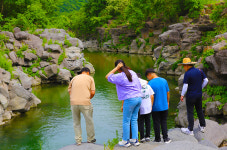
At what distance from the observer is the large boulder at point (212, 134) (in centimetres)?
899

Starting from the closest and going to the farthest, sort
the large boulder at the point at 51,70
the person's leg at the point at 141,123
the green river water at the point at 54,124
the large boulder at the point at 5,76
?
the person's leg at the point at 141,123
the green river water at the point at 54,124
the large boulder at the point at 5,76
the large boulder at the point at 51,70

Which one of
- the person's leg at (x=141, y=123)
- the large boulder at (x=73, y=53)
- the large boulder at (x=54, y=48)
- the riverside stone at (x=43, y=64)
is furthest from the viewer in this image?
the large boulder at (x=73, y=53)

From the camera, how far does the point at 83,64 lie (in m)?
29.9

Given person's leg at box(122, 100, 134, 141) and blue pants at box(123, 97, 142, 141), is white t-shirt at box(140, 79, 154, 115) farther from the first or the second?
person's leg at box(122, 100, 134, 141)

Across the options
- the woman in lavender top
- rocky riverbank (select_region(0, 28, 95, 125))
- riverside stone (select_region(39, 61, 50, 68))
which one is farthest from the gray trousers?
riverside stone (select_region(39, 61, 50, 68))

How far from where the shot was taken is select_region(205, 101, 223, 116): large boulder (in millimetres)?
12937

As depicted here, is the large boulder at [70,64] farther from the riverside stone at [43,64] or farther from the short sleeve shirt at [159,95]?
the short sleeve shirt at [159,95]

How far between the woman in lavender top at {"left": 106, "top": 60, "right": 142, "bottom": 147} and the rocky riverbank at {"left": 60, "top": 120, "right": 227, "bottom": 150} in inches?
18.4

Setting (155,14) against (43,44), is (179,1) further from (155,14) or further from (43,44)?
(43,44)

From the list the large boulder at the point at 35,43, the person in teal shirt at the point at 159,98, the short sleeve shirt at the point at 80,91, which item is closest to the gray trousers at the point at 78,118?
the short sleeve shirt at the point at 80,91

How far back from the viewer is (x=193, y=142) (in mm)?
7184

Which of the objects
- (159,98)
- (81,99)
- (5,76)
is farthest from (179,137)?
(5,76)

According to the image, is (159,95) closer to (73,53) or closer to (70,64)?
(70,64)

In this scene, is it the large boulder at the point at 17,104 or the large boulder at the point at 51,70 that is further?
the large boulder at the point at 51,70
